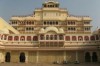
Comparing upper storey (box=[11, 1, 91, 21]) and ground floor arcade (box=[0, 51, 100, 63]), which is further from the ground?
upper storey (box=[11, 1, 91, 21])

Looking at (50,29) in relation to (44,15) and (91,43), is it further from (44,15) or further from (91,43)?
(44,15)

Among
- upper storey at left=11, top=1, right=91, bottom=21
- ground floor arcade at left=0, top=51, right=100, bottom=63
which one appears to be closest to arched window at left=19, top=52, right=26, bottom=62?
ground floor arcade at left=0, top=51, right=100, bottom=63

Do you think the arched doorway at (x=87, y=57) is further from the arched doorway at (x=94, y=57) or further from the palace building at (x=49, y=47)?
the arched doorway at (x=94, y=57)

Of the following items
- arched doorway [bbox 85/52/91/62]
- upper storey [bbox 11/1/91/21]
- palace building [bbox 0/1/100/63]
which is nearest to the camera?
palace building [bbox 0/1/100/63]

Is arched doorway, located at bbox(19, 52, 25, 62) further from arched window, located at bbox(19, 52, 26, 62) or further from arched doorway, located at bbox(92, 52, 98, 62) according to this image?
arched doorway, located at bbox(92, 52, 98, 62)

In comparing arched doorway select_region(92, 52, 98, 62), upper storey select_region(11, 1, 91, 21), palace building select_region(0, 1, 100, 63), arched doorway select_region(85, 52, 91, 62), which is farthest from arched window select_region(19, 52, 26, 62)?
upper storey select_region(11, 1, 91, 21)

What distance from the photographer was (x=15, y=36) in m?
51.9

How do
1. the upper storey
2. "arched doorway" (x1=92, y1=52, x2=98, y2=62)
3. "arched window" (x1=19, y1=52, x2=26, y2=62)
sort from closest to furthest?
"arched doorway" (x1=92, y1=52, x2=98, y2=62) < "arched window" (x1=19, y1=52, x2=26, y2=62) < the upper storey

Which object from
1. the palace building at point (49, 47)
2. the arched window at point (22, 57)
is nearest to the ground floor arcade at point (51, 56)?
the palace building at point (49, 47)

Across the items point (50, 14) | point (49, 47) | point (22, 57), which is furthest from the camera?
point (50, 14)

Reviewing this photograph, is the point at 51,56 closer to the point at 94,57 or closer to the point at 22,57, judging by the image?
the point at 22,57

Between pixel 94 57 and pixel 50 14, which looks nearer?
pixel 94 57

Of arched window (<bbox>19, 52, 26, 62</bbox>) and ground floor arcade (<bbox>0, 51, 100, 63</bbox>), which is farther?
arched window (<bbox>19, 52, 26, 62</bbox>)

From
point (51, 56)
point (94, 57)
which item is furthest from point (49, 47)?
point (94, 57)
